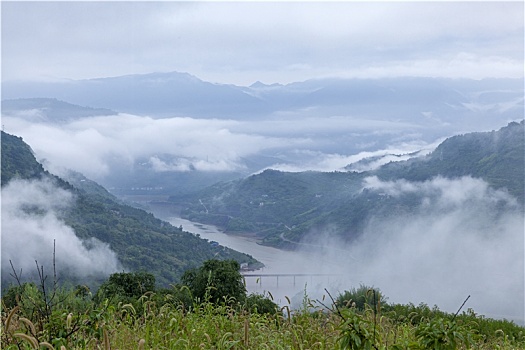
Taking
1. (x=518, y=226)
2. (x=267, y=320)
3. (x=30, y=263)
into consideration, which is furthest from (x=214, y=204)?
(x=267, y=320)

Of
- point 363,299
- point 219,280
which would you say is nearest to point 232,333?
point 219,280

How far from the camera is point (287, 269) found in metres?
109

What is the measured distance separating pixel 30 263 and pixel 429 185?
10576 centimetres

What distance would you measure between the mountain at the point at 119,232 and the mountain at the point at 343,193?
35969 mm

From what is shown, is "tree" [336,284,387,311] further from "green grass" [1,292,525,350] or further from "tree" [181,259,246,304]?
"tree" [181,259,246,304]

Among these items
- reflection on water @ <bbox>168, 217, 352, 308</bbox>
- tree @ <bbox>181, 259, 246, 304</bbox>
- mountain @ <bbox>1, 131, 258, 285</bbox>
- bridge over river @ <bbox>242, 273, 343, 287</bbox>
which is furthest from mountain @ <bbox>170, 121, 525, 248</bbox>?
tree @ <bbox>181, 259, 246, 304</bbox>

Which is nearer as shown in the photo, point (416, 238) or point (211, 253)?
point (211, 253)

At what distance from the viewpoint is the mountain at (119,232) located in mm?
87000

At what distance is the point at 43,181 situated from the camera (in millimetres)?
103750

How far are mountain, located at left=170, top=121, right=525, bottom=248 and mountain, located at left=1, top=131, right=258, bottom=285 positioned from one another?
36.0 m

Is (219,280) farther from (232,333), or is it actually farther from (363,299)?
(232,333)

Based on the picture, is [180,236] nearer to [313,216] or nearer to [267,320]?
[313,216]

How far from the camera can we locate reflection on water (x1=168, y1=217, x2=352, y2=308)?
92.2 meters

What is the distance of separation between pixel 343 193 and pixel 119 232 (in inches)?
3397
